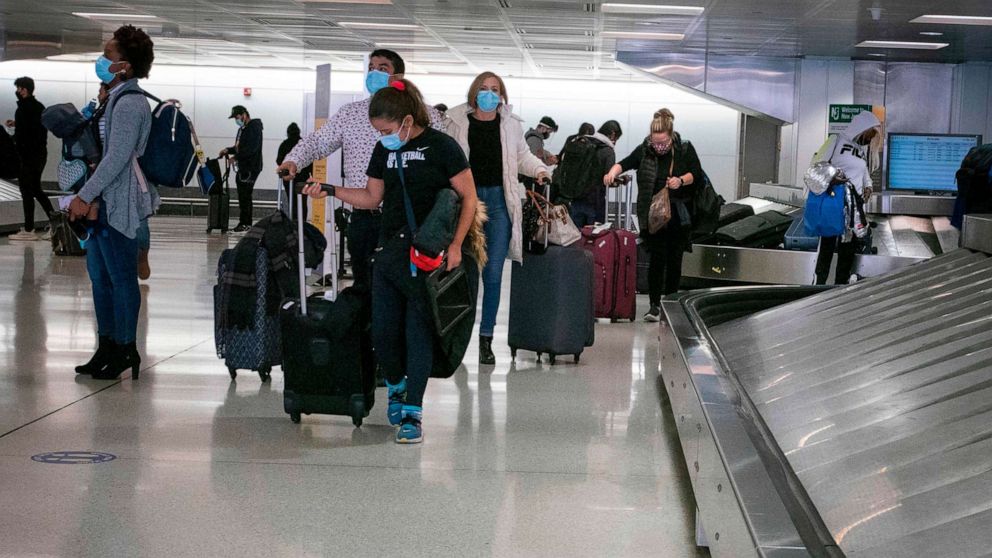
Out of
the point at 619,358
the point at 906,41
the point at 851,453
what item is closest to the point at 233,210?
the point at 906,41

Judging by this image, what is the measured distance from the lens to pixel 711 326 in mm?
6316

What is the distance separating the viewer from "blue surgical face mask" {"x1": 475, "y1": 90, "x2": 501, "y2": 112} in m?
6.89

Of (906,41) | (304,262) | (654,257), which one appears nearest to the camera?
(304,262)

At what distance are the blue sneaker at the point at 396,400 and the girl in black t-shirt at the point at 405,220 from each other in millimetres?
92

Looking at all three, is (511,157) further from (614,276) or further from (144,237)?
(144,237)

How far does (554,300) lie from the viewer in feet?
23.7

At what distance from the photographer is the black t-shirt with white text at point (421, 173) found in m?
4.93

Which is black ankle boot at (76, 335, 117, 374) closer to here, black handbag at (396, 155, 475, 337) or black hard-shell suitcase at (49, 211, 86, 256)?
black handbag at (396, 155, 475, 337)

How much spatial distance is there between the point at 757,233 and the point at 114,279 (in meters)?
8.15

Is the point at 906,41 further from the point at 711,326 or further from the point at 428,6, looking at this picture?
the point at 711,326

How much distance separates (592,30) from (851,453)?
14.2 metres

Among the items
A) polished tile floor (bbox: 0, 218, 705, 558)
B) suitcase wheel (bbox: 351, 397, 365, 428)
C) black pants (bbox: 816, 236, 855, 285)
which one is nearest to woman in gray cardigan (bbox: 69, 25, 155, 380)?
polished tile floor (bbox: 0, 218, 705, 558)

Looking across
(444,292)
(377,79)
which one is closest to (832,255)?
(377,79)

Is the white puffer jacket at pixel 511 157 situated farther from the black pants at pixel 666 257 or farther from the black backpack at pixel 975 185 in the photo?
the black backpack at pixel 975 185
